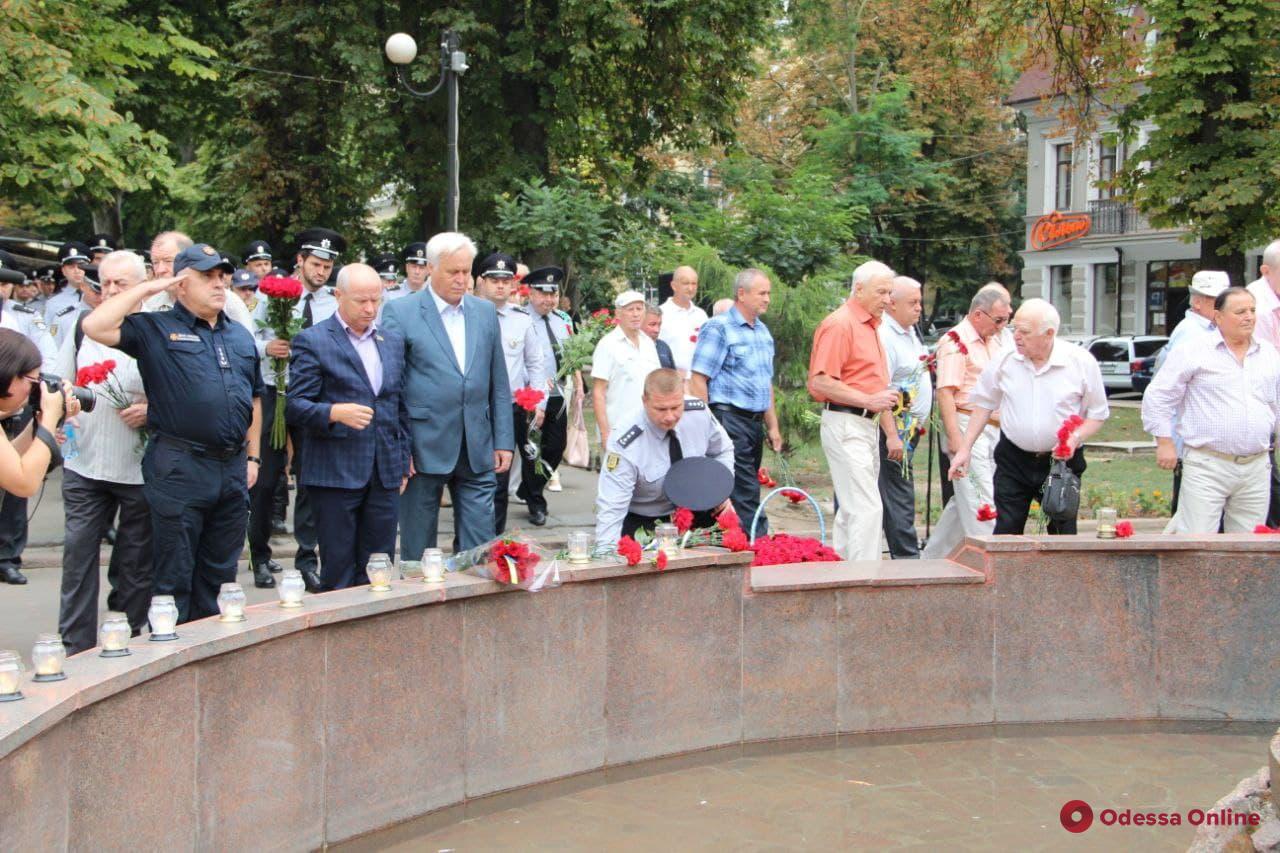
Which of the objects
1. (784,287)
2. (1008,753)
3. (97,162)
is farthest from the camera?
(97,162)

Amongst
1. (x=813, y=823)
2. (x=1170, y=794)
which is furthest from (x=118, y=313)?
(x=1170, y=794)

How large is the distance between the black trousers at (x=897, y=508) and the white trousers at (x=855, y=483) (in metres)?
0.73

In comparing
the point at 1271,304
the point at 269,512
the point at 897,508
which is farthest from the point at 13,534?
the point at 1271,304

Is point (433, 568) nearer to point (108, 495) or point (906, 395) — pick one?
point (108, 495)

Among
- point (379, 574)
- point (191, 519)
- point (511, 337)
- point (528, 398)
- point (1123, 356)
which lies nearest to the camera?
point (379, 574)

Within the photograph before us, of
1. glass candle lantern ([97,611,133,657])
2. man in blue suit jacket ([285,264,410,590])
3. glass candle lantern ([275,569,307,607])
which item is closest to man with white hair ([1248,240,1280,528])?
man in blue suit jacket ([285,264,410,590])

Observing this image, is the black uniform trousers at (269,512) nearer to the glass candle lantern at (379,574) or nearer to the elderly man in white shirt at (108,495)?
the elderly man in white shirt at (108,495)

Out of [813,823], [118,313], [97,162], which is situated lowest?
[813,823]

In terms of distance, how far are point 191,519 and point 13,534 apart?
409 centimetres

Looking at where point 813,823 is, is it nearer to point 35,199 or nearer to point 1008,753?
point 1008,753

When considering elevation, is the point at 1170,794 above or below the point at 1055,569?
below

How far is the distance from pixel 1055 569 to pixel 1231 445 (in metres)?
1.59

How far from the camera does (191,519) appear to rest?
6184mm

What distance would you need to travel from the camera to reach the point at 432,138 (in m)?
25.3
